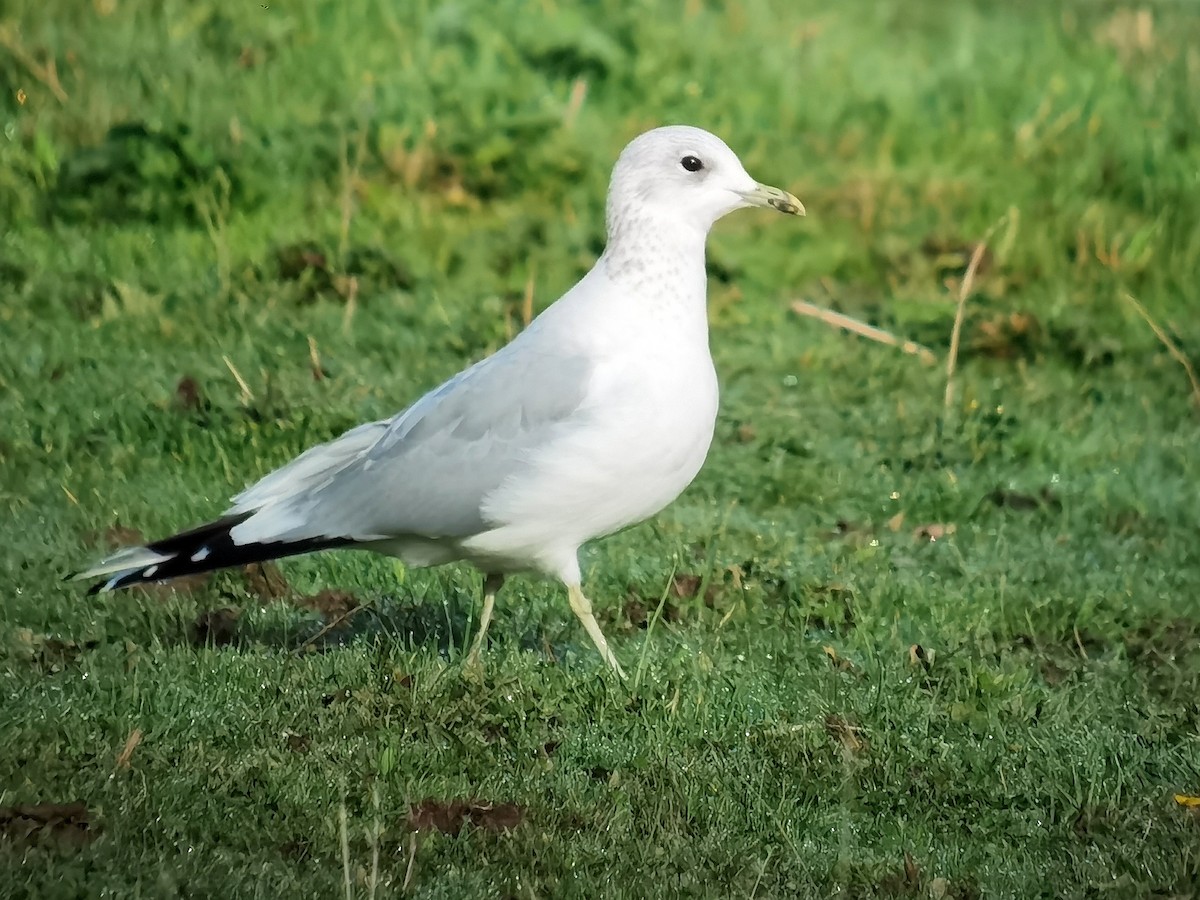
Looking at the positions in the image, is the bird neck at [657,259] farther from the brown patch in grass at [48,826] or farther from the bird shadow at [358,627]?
the brown patch in grass at [48,826]

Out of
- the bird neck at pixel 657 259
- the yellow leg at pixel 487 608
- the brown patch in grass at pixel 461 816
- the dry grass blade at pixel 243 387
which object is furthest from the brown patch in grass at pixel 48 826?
the dry grass blade at pixel 243 387

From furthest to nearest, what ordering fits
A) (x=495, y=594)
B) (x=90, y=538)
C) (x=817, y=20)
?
(x=817, y=20) → (x=90, y=538) → (x=495, y=594)

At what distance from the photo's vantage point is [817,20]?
12.1 m

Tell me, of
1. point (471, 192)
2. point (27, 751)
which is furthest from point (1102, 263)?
point (27, 751)

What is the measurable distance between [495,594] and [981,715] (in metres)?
1.42

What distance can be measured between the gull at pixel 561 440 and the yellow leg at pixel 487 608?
2 cm

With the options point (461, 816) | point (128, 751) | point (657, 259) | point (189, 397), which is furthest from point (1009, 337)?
point (128, 751)

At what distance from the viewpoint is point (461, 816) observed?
420 centimetres

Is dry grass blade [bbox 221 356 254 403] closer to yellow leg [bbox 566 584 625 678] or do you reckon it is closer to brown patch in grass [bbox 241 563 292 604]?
brown patch in grass [bbox 241 563 292 604]

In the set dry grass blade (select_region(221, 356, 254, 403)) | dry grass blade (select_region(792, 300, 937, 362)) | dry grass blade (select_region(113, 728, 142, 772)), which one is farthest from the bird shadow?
dry grass blade (select_region(792, 300, 937, 362))

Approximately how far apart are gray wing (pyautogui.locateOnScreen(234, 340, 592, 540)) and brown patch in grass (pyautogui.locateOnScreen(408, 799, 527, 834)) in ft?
3.09

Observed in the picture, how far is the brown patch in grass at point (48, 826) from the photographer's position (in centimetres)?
384

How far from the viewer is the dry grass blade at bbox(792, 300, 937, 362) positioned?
8477mm

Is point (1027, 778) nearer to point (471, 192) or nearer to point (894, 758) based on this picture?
point (894, 758)
